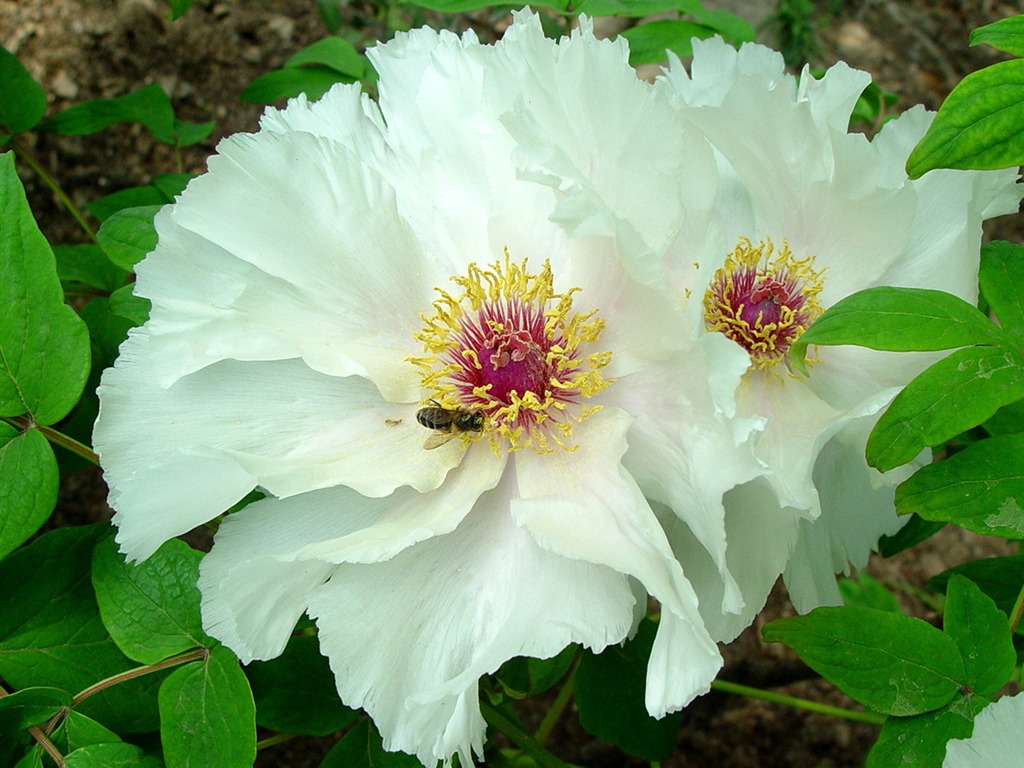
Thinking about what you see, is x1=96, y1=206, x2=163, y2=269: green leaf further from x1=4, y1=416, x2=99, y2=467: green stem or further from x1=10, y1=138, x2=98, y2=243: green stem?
x1=10, y1=138, x2=98, y2=243: green stem

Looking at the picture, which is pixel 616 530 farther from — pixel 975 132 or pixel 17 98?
pixel 17 98

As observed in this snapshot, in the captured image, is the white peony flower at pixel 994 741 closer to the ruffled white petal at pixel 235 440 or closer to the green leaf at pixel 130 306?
the ruffled white petal at pixel 235 440

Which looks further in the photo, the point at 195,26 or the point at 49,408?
the point at 195,26

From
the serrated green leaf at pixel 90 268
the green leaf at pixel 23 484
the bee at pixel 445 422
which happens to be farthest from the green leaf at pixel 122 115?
the bee at pixel 445 422

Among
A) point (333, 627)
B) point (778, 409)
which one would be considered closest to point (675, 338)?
point (778, 409)

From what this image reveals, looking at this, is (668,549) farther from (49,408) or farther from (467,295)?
(49,408)

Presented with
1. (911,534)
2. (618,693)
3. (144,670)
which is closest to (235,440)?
(144,670)

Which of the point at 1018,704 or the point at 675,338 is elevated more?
the point at 675,338
